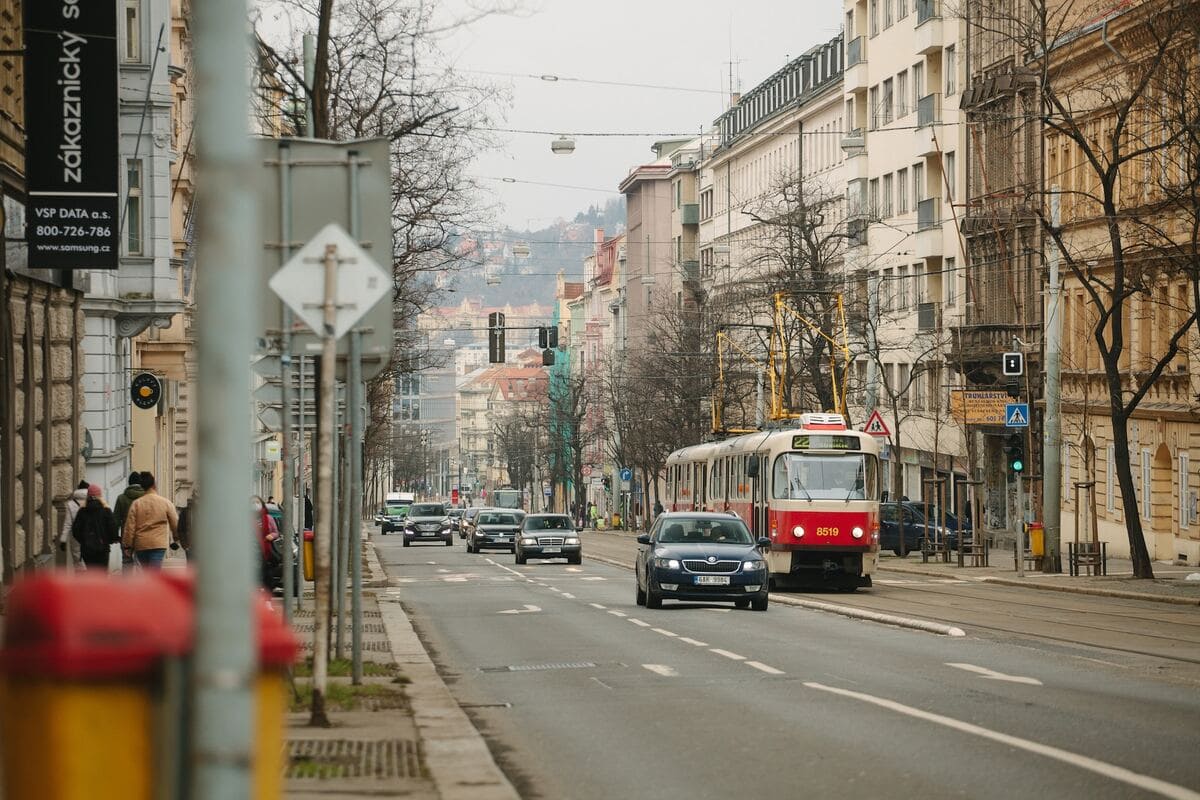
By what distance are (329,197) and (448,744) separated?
12.7ft

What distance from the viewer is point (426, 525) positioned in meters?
85.9

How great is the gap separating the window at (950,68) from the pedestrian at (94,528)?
171 feet

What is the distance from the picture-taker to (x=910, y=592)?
38.4 m

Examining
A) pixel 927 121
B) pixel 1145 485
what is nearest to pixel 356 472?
pixel 1145 485

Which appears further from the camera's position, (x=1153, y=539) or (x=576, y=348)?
(x=576, y=348)

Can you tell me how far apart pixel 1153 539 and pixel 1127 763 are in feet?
138

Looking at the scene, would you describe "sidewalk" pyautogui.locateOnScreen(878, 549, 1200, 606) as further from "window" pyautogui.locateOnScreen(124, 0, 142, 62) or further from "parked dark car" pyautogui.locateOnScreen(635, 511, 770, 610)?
"window" pyautogui.locateOnScreen(124, 0, 142, 62)

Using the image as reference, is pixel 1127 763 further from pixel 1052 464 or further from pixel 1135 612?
pixel 1052 464

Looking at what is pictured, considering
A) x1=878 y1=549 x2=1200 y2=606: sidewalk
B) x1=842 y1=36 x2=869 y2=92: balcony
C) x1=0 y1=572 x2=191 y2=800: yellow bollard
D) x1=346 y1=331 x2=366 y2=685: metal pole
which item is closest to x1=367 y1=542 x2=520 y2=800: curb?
x1=346 y1=331 x2=366 y2=685: metal pole

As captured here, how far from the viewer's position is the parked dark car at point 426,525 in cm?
8531

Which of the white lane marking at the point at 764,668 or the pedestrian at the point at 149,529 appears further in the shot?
the pedestrian at the point at 149,529

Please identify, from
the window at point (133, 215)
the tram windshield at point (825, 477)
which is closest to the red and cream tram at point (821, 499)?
the tram windshield at point (825, 477)

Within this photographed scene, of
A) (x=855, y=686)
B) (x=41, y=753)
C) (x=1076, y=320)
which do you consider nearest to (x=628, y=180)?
(x=1076, y=320)

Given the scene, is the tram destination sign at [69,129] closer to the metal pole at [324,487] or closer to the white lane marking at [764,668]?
the white lane marking at [764,668]
